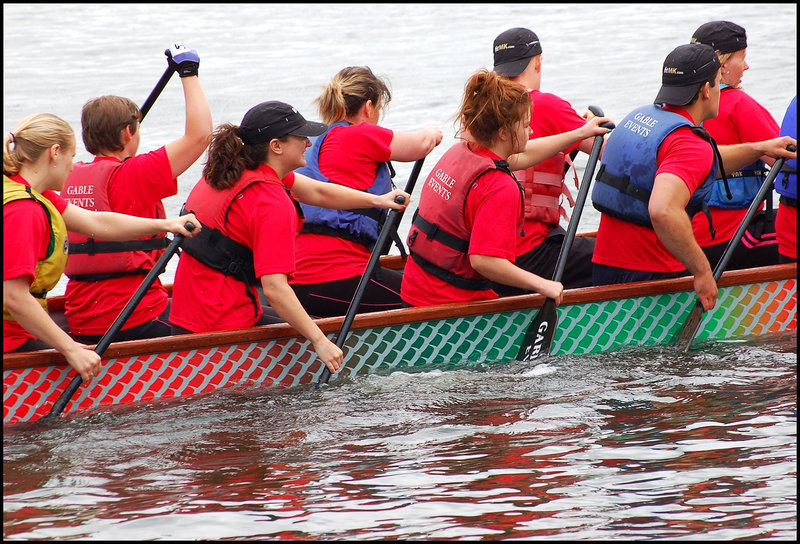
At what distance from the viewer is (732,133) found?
20.2 feet

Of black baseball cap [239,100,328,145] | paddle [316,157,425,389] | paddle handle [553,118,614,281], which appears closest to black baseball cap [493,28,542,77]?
paddle handle [553,118,614,281]

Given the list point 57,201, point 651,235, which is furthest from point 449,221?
point 57,201

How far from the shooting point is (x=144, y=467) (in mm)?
4727

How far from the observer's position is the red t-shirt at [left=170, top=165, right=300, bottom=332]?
5.01 m

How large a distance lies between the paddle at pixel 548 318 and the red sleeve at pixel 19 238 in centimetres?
257

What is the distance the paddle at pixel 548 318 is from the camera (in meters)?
5.75

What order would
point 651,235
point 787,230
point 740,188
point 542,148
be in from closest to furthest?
1. point 542,148
2. point 651,235
3. point 787,230
4. point 740,188

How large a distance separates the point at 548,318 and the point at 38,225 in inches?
103

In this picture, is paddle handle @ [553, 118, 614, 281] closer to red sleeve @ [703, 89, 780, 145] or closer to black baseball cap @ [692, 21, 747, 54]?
red sleeve @ [703, 89, 780, 145]

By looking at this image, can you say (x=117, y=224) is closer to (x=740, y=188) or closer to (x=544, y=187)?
(x=544, y=187)

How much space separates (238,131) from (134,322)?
3.75 feet

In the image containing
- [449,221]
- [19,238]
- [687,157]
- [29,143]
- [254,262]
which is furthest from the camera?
[449,221]

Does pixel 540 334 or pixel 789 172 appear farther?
pixel 789 172

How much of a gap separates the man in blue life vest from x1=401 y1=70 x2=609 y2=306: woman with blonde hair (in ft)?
1.16
